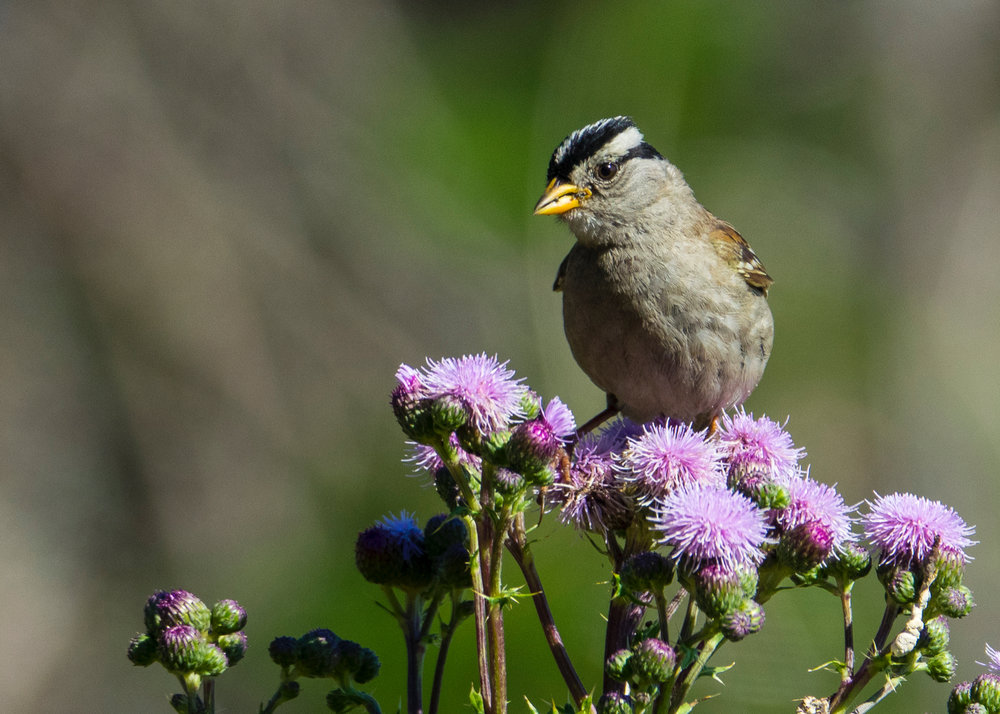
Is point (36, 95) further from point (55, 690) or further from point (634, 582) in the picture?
point (634, 582)

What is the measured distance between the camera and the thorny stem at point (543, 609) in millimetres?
2207

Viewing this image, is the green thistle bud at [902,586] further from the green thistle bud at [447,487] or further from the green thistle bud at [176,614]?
the green thistle bud at [176,614]

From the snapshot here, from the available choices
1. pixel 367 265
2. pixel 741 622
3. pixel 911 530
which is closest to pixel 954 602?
pixel 911 530

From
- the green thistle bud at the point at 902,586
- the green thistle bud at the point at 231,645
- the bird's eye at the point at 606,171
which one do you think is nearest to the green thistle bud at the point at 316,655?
the green thistle bud at the point at 231,645

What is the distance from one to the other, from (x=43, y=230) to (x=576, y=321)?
15.2 feet

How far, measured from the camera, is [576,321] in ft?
14.6

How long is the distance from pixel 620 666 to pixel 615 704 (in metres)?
0.08

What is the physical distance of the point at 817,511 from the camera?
234cm

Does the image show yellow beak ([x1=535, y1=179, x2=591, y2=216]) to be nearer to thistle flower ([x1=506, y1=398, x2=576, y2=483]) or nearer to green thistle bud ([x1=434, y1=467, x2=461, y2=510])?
green thistle bud ([x1=434, y1=467, x2=461, y2=510])

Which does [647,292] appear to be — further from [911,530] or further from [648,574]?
[648,574]

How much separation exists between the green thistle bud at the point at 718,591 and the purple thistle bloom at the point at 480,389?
0.56m

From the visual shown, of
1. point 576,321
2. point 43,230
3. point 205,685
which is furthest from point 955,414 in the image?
point 205,685

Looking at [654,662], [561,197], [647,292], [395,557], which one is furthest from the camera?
[561,197]

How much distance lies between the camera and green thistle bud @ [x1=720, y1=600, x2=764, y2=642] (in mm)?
2119
